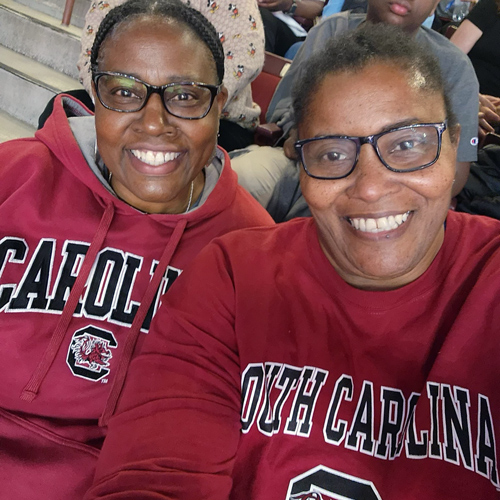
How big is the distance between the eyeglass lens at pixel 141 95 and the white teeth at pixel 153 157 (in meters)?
0.12

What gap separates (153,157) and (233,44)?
124cm

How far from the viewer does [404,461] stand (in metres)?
0.85

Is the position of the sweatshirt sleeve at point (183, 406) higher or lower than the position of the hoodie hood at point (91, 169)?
lower

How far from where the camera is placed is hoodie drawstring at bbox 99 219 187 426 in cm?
125

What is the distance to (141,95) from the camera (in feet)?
4.26

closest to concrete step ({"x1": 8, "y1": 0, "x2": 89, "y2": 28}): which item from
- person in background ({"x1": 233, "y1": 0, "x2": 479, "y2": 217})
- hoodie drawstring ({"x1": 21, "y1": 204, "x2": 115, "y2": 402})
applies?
person in background ({"x1": 233, "y1": 0, "x2": 479, "y2": 217})

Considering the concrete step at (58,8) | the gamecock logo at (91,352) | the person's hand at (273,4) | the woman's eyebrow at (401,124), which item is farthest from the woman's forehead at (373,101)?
the concrete step at (58,8)

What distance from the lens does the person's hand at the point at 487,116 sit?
2.31 metres

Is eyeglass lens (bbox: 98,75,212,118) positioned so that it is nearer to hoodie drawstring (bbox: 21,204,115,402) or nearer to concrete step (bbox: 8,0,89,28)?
hoodie drawstring (bbox: 21,204,115,402)

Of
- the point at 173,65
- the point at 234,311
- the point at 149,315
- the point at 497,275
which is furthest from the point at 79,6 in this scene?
the point at 497,275

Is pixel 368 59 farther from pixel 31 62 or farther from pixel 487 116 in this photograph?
pixel 31 62

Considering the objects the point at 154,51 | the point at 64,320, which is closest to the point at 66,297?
the point at 64,320

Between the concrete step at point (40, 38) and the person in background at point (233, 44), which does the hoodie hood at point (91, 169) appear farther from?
the concrete step at point (40, 38)

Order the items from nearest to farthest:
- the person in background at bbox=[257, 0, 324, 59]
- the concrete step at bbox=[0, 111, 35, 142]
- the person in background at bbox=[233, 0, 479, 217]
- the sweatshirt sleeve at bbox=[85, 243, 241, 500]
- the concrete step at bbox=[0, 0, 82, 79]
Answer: the sweatshirt sleeve at bbox=[85, 243, 241, 500], the person in background at bbox=[233, 0, 479, 217], the concrete step at bbox=[0, 111, 35, 142], the person in background at bbox=[257, 0, 324, 59], the concrete step at bbox=[0, 0, 82, 79]
